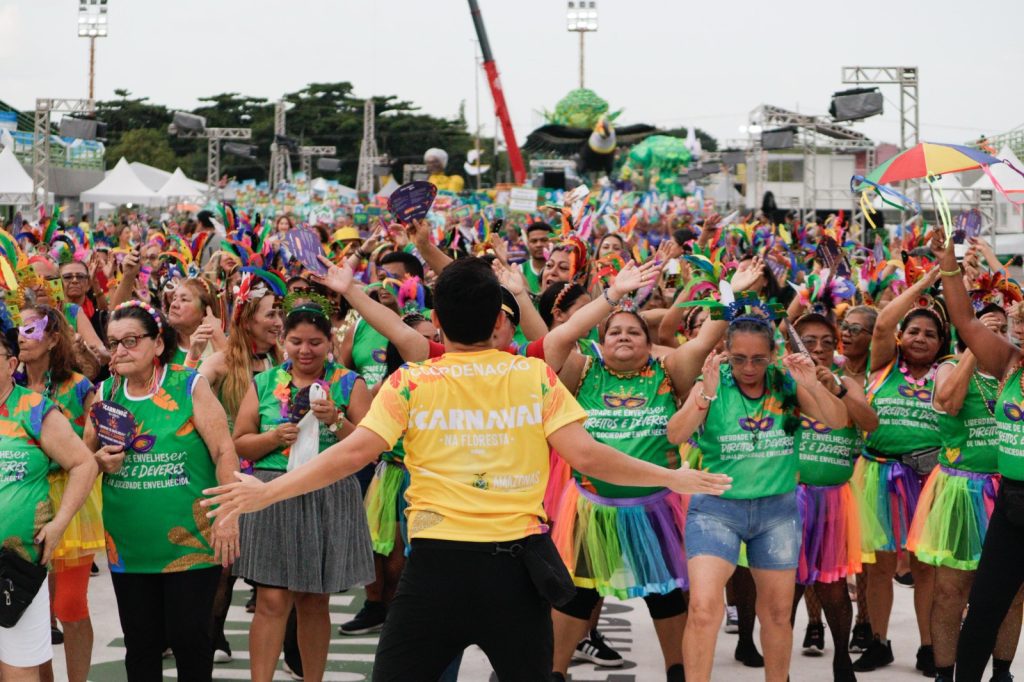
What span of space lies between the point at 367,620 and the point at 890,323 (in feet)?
10.8

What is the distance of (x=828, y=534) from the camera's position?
21.0ft

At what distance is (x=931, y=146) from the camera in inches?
241

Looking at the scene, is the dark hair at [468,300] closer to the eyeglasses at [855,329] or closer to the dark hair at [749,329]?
the dark hair at [749,329]

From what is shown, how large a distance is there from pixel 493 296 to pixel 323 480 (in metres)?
0.73

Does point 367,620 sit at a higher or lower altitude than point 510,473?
lower

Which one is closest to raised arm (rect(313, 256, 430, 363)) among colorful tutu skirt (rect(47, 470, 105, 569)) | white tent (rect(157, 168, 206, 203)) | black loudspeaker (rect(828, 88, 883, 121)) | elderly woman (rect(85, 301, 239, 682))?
elderly woman (rect(85, 301, 239, 682))

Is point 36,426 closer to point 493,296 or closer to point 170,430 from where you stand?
point 170,430

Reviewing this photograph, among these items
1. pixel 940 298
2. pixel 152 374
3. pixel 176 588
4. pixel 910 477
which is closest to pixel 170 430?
pixel 152 374

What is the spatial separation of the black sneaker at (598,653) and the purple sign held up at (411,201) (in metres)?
2.42

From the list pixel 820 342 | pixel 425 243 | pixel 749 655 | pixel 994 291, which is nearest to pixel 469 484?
pixel 425 243

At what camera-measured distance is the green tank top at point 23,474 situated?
4875 millimetres

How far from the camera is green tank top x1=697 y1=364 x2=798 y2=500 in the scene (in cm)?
564

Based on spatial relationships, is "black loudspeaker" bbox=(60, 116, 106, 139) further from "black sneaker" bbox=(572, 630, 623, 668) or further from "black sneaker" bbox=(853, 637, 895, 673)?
"black sneaker" bbox=(853, 637, 895, 673)

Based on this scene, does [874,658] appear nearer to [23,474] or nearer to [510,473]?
[510,473]
